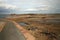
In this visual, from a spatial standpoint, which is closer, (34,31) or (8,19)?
(34,31)

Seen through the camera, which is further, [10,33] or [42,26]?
[42,26]

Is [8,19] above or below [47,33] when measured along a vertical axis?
above

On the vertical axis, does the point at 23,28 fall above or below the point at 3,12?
below

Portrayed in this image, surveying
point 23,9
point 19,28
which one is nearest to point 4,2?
point 23,9

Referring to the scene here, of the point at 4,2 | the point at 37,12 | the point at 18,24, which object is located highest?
the point at 4,2

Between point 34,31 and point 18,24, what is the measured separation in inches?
14.9

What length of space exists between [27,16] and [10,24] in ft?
1.29

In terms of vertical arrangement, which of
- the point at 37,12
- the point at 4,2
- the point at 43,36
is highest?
the point at 4,2

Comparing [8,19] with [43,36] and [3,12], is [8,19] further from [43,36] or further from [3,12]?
[43,36]

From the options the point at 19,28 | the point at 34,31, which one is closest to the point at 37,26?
the point at 34,31

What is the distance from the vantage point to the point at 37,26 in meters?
3.10

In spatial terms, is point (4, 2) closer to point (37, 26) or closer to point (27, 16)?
point (27, 16)

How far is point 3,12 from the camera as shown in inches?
129

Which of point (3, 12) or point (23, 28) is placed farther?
point (3, 12)
